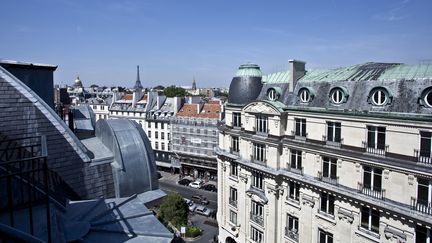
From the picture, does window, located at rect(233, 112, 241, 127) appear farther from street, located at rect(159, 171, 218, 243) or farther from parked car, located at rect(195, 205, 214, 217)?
parked car, located at rect(195, 205, 214, 217)

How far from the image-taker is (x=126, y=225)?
1584 centimetres

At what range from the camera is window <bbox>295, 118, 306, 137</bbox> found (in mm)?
26578

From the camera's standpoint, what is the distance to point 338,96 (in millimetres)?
24391

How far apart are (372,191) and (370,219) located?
6.64 ft

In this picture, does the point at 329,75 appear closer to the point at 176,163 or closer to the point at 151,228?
the point at 151,228

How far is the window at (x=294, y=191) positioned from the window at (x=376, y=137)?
7.29 m

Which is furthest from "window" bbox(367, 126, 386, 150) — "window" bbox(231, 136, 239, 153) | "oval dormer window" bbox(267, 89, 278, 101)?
"window" bbox(231, 136, 239, 153)

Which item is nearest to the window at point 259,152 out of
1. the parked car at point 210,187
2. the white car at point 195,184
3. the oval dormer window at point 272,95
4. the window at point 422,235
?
the oval dormer window at point 272,95

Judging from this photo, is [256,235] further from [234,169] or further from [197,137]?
[197,137]

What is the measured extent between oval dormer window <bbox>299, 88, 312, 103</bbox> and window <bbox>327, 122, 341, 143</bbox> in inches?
117

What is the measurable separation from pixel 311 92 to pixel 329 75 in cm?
231

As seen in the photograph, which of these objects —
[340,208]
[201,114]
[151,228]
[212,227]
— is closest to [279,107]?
[340,208]

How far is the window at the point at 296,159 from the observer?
2681 cm

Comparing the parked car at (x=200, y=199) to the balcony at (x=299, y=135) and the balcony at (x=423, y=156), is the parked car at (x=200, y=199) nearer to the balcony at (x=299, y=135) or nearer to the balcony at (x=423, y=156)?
the balcony at (x=299, y=135)
